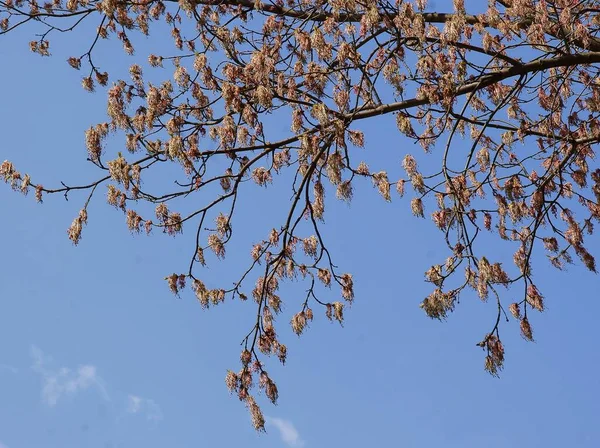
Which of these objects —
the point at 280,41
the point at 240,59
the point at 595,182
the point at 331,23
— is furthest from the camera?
the point at 595,182

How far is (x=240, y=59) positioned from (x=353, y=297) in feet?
6.92

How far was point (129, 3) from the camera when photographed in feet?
23.4

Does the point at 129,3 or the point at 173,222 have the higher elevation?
the point at 129,3

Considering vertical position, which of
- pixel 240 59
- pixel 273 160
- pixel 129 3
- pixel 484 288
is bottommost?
pixel 484 288

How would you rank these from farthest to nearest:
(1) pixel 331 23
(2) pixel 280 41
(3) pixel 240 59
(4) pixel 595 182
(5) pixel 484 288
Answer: (4) pixel 595 182 → (2) pixel 280 41 → (3) pixel 240 59 → (1) pixel 331 23 → (5) pixel 484 288

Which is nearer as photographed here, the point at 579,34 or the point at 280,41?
the point at 579,34

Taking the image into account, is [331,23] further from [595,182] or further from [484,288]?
[595,182]

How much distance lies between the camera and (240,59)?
6.38 m

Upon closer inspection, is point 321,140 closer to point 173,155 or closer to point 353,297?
point 173,155

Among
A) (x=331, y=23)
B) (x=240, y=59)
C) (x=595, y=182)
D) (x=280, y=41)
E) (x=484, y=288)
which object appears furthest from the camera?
(x=595, y=182)

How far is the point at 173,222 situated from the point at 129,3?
2.24 m

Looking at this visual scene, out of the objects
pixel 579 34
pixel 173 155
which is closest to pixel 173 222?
pixel 173 155

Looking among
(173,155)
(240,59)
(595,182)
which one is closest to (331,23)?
(240,59)

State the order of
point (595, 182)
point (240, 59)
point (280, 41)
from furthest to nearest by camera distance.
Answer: point (595, 182) → point (280, 41) → point (240, 59)
